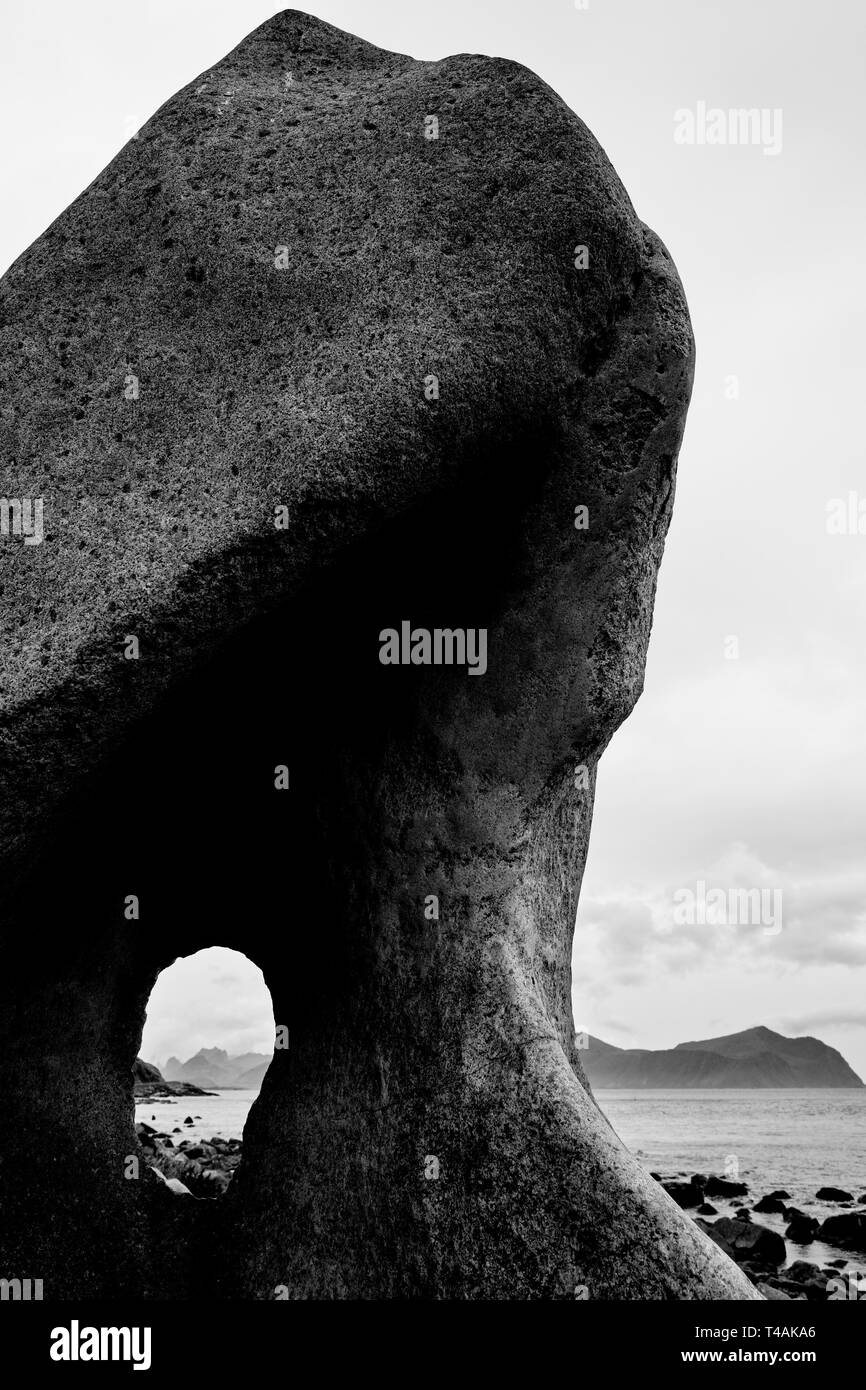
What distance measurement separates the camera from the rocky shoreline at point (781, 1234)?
10.6 meters

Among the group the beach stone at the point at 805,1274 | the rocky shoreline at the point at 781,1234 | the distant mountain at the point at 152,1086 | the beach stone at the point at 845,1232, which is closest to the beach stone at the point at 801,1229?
the rocky shoreline at the point at 781,1234

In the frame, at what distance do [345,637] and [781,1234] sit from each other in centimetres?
1298

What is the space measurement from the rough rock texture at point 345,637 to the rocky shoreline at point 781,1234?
5.22m

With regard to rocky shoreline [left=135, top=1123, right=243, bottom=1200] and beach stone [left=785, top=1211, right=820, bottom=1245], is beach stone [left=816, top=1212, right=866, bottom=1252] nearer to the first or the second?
beach stone [left=785, top=1211, right=820, bottom=1245]

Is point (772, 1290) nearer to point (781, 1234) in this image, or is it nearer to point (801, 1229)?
point (781, 1234)

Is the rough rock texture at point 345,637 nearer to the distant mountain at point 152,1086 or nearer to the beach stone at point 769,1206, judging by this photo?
the beach stone at point 769,1206

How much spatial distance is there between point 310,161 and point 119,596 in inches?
91.8

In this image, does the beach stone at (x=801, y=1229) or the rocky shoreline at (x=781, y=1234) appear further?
the beach stone at (x=801, y=1229)

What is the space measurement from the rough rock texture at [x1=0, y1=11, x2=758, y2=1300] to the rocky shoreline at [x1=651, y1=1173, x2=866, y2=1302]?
522cm

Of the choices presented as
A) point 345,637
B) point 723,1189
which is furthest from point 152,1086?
point 345,637

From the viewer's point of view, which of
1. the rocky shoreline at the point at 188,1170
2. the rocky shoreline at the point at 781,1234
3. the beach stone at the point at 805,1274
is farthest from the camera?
the beach stone at the point at 805,1274

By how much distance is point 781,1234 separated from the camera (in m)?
14.6

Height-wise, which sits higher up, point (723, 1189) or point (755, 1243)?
point (755, 1243)

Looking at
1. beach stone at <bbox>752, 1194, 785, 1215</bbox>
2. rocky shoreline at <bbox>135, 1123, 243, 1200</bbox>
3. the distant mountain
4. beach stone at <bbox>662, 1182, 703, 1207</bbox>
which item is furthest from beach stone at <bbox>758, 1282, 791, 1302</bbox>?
the distant mountain
